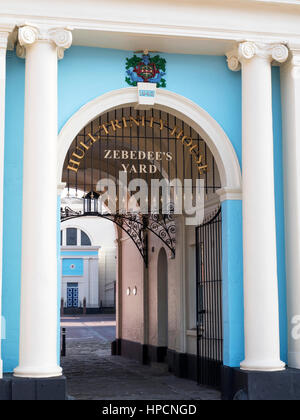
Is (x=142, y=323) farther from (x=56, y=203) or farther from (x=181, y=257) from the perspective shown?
(x=56, y=203)

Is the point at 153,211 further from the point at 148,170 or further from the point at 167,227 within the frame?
the point at 148,170

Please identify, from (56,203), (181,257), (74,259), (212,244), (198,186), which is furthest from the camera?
(74,259)

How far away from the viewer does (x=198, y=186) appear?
1286cm

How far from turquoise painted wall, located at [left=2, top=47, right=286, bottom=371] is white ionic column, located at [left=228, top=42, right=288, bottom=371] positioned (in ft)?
1.53

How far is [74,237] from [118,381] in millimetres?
34808

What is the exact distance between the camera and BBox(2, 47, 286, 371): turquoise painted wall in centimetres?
948

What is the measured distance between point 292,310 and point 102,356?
998cm

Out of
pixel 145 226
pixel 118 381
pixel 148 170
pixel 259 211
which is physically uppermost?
pixel 148 170

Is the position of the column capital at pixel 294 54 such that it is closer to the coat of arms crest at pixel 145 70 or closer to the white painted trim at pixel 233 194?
the coat of arms crest at pixel 145 70

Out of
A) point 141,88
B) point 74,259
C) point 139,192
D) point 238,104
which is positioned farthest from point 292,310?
point 74,259

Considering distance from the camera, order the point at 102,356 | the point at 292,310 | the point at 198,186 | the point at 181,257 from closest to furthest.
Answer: the point at 292,310 → the point at 198,186 → the point at 181,257 → the point at 102,356

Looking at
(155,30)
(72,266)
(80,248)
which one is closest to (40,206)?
(155,30)

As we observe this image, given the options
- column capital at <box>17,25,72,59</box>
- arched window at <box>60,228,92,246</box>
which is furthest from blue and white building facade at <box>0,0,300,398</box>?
arched window at <box>60,228,92,246</box>

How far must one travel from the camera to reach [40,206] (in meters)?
9.26
